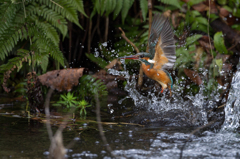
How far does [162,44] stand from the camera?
328 centimetres

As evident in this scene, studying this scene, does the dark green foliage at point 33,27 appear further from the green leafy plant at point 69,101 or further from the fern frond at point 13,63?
the green leafy plant at point 69,101

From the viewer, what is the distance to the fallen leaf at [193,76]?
427cm

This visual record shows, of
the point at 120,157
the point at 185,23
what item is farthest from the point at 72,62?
the point at 120,157

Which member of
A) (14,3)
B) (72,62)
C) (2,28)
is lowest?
(72,62)

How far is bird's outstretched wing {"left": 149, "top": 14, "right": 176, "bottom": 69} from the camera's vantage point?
3.26 metres

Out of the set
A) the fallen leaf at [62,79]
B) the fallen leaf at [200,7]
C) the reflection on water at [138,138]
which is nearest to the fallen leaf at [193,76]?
the reflection on water at [138,138]

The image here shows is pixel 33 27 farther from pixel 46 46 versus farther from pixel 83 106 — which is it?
pixel 83 106

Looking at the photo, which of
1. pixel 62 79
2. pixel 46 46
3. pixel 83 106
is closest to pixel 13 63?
pixel 46 46

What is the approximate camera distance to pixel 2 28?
3447 millimetres

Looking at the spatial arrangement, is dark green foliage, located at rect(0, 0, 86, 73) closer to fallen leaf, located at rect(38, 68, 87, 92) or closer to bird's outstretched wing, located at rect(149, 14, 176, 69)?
fallen leaf, located at rect(38, 68, 87, 92)

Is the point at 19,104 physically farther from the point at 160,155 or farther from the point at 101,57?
the point at 160,155

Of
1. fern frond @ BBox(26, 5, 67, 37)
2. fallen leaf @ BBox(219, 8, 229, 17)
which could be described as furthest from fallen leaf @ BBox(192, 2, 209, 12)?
fern frond @ BBox(26, 5, 67, 37)

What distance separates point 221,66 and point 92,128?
97.6 inches

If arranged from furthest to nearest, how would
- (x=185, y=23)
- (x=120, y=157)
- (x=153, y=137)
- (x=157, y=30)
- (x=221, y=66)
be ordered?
1. (x=185, y=23)
2. (x=221, y=66)
3. (x=157, y=30)
4. (x=153, y=137)
5. (x=120, y=157)
